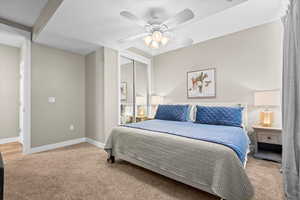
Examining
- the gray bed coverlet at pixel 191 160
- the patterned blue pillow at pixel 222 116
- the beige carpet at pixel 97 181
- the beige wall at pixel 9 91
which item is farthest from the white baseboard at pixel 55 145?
the patterned blue pillow at pixel 222 116

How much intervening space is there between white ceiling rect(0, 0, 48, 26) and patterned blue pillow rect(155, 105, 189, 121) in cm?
292

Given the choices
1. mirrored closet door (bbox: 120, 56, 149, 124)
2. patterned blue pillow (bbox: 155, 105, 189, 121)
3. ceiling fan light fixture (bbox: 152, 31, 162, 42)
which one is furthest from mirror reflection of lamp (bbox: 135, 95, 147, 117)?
ceiling fan light fixture (bbox: 152, 31, 162, 42)

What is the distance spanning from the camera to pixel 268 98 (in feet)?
8.50

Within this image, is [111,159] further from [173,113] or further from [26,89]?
[26,89]

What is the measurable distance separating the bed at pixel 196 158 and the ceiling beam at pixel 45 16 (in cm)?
211

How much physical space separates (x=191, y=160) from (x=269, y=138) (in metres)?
1.93

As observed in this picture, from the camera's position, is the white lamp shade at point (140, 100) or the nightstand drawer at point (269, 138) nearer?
the nightstand drawer at point (269, 138)

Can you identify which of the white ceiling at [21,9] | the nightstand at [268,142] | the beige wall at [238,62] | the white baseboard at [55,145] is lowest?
the white baseboard at [55,145]

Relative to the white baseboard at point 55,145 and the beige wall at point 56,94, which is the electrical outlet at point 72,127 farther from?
the white baseboard at point 55,145

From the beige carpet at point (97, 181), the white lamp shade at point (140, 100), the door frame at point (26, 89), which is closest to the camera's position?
the beige carpet at point (97, 181)

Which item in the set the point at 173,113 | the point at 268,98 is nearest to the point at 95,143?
the point at 173,113

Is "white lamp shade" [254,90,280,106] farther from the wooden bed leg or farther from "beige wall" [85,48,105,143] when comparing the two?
"beige wall" [85,48,105,143]

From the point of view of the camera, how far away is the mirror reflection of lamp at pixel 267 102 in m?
2.54

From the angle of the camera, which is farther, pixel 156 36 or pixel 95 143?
pixel 95 143
